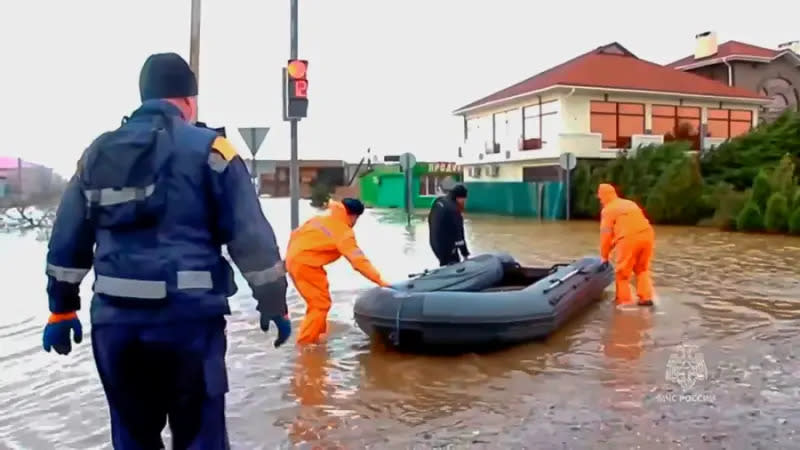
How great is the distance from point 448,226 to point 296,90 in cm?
266

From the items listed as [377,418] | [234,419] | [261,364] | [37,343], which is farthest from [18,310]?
[377,418]

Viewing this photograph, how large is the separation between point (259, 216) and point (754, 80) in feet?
144

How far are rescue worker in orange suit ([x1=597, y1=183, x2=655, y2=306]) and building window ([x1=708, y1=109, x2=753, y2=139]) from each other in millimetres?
30017

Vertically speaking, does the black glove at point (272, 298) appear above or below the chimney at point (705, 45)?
below

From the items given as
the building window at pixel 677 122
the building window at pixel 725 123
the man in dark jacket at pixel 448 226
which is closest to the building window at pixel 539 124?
the building window at pixel 677 122

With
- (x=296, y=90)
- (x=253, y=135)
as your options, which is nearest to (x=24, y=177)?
(x=253, y=135)

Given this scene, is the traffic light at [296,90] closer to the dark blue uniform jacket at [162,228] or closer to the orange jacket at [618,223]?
the orange jacket at [618,223]

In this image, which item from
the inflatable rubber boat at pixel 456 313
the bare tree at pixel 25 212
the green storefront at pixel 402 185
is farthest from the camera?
the green storefront at pixel 402 185

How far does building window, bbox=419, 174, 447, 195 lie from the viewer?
42.3m

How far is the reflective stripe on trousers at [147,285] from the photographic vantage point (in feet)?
8.98

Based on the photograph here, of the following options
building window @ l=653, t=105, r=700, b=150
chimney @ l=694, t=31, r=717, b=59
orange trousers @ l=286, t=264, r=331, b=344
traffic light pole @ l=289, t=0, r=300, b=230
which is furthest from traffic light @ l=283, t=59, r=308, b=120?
chimney @ l=694, t=31, r=717, b=59

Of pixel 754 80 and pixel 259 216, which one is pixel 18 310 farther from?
pixel 754 80

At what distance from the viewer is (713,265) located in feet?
47.0

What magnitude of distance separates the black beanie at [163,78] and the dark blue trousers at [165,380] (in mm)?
847
